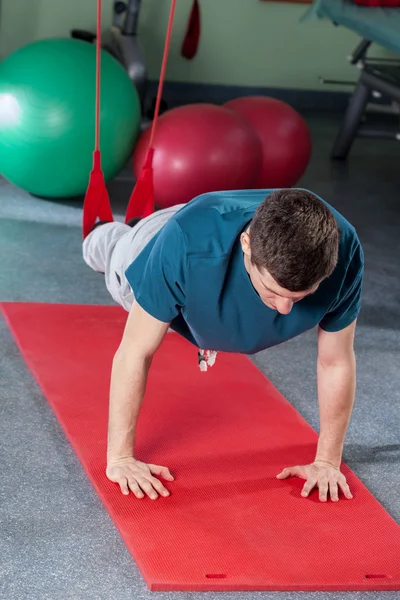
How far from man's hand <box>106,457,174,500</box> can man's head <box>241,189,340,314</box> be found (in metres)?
0.67

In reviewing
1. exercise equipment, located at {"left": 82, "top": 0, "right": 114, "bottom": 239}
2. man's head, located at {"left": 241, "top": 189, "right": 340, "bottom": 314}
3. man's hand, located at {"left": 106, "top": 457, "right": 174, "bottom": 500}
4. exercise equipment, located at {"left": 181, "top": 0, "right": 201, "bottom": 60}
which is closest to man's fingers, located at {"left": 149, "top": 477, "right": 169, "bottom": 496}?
man's hand, located at {"left": 106, "top": 457, "right": 174, "bottom": 500}

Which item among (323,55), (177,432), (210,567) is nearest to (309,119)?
(323,55)

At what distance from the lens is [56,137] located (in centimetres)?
382

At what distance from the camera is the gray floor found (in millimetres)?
1800

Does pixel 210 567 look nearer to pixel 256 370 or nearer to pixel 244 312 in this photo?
pixel 244 312

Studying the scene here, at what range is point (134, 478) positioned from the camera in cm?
205

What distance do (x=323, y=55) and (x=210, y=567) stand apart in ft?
17.7

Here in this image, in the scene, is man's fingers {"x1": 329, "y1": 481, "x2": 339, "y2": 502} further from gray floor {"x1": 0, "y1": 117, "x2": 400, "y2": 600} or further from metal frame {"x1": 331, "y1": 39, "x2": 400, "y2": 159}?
metal frame {"x1": 331, "y1": 39, "x2": 400, "y2": 159}

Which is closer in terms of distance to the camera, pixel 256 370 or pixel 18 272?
pixel 256 370

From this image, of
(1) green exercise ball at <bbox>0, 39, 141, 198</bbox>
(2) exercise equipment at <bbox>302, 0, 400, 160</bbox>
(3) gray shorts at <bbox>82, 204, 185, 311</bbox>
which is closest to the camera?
(3) gray shorts at <bbox>82, 204, 185, 311</bbox>

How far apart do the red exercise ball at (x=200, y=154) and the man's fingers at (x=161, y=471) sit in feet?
6.61

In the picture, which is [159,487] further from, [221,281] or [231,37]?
[231,37]

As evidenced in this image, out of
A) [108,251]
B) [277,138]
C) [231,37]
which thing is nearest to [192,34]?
[231,37]

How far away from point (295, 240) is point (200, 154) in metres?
2.41
